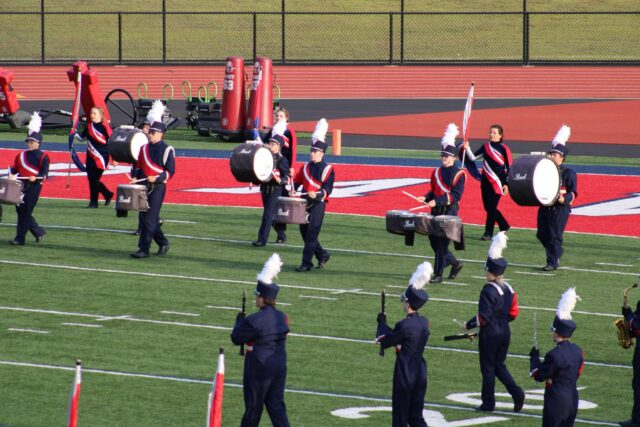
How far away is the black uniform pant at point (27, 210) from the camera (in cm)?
2138

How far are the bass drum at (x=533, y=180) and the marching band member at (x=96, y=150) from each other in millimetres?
8439

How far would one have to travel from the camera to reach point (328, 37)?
68.5 metres

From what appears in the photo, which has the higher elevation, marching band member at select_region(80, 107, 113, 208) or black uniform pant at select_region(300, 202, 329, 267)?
marching band member at select_region(80, 107, 113, 208)

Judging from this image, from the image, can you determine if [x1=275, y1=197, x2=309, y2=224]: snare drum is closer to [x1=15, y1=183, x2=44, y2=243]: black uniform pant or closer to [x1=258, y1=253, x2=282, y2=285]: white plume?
[x1=15, y1=183, x2=44, y2=243]: black uniform pant

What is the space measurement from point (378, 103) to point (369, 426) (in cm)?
3555

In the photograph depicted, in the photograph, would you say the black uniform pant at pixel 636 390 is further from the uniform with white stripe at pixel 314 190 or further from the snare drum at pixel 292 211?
the uniform with white stripe at pixel 314 190

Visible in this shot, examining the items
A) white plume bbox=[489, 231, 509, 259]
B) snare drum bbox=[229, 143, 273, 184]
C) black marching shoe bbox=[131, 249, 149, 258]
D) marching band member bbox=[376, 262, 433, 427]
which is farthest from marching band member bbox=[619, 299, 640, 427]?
black marching shoe bbox=[131, 249, 149, 258]

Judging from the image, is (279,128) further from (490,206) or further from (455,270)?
(455,270)

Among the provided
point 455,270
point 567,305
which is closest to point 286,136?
point 455,270

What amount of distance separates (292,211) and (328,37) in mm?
49659

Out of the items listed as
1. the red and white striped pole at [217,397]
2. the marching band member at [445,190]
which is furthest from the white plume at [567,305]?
the marching band member at [445,190]

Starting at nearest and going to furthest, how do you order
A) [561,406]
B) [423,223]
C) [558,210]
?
[561,406] → [423,223] → [558,210]

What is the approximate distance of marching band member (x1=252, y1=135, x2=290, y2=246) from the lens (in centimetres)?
2098

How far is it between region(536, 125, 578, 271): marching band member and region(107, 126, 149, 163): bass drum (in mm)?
5979
